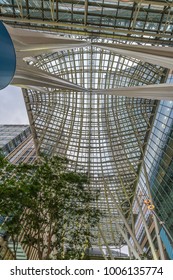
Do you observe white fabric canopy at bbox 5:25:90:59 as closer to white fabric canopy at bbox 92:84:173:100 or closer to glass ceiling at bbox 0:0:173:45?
white fabric canopy at bbox 92:84:173:100

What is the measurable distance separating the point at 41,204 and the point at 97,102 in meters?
28.3

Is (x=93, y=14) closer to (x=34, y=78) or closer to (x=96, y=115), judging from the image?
(x=34, y=78)

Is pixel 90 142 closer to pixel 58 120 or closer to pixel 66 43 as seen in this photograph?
pixel 58 120

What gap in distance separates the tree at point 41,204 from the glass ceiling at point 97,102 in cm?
1131

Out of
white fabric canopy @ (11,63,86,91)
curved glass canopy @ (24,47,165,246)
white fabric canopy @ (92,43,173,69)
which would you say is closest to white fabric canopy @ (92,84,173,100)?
white fabric canopy @ (92,43,173,69)

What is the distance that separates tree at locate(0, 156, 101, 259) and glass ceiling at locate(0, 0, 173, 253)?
11.3 m

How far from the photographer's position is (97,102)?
3950 cm

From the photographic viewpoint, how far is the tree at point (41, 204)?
433 inches

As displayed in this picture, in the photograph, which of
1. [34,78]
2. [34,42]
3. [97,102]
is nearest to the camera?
[34,42]

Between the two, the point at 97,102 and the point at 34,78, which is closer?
the point at 34,78

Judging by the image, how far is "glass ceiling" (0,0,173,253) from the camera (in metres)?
19.6

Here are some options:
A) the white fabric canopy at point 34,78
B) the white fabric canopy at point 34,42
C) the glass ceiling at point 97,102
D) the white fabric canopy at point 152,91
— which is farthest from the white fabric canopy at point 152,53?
the glass ceiling at point 97,102

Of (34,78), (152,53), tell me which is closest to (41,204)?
(34,78)

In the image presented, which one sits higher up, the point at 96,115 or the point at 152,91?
the point at 96,115
